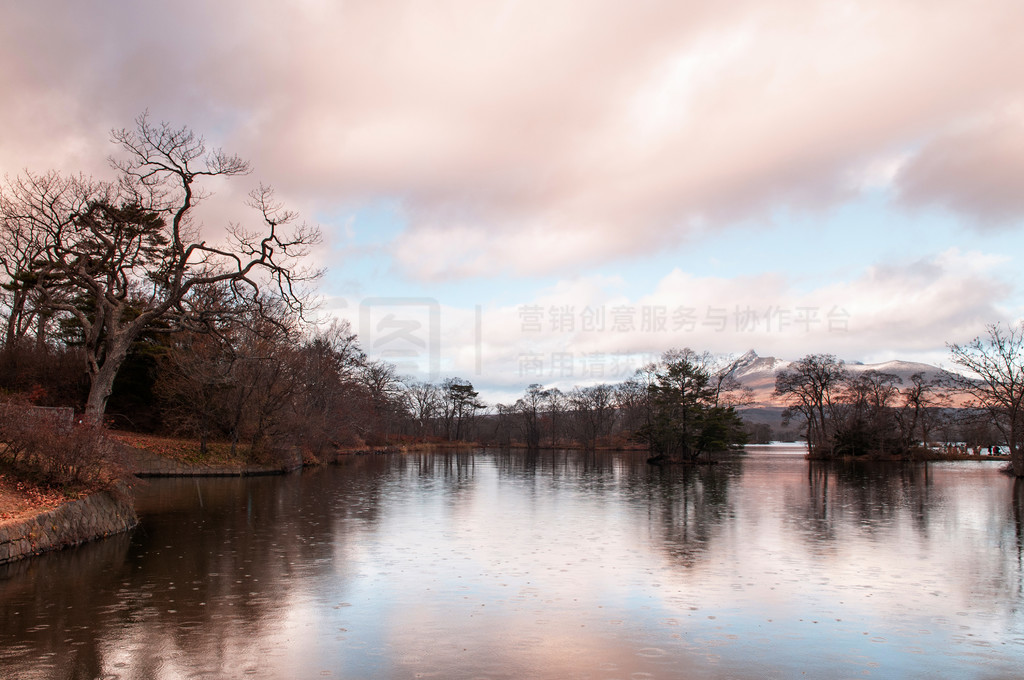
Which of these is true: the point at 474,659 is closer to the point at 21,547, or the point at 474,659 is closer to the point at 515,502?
the point at 21,547

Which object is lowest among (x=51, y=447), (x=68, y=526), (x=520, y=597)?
(x=520, y=597)

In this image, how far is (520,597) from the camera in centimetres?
1013

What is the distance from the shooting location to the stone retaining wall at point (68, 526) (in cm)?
1167

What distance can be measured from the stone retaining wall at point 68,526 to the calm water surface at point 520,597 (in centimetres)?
39

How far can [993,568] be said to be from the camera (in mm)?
12859

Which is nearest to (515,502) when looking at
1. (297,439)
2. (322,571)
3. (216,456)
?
(322,571)

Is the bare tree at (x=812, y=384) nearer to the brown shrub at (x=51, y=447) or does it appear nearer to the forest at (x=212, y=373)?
the forest at (x=212, y=373)

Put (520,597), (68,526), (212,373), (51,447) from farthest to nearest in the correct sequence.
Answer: (212,373) < (51,447) < (68,526) < (520,597)

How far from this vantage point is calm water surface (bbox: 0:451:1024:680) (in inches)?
282

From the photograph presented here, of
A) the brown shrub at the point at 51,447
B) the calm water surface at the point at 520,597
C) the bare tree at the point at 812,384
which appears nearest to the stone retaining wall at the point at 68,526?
the calm water surface at the point at 520,597

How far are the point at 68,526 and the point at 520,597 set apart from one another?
958 cm

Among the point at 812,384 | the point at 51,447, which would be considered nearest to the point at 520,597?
the point at 51,447

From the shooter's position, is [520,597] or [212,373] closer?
[520,597]

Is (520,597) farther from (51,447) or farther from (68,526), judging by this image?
(51,447)
